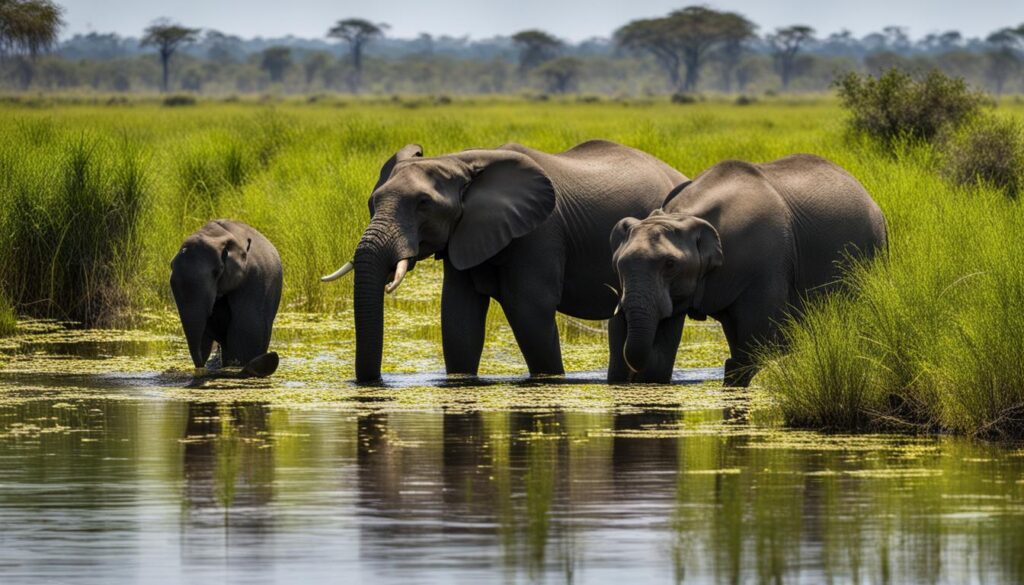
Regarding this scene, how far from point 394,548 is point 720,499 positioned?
160 cm

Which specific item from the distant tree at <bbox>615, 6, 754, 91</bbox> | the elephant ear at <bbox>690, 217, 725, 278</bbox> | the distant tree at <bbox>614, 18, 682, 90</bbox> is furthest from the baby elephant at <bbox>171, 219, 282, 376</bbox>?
the distant tree at <bbox>614, 18, 682, 90</bbox>

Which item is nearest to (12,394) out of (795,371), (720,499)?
(795,371)

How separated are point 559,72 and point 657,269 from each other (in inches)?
4615

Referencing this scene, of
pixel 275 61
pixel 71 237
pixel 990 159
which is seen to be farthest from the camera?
pixel 275 61

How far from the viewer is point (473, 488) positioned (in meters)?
8.32

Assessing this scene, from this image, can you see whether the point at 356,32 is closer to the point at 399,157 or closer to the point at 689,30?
the point at 689,30

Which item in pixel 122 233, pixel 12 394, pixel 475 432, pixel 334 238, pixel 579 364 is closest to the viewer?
pixel 475 432

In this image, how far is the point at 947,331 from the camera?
404 inches

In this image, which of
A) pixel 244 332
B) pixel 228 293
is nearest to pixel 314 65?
pixel 228 293

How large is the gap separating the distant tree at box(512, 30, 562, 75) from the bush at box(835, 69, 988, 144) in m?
110

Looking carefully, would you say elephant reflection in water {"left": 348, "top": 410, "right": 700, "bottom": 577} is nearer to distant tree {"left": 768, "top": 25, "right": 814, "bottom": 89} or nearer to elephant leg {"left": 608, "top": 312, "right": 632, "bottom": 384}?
elephant leg {"left": 608, "top": 312, "right": 632, "bottom": 384}

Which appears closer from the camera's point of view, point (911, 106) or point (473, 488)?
point (473, 488)

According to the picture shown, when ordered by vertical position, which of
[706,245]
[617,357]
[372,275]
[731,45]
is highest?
[731,45]

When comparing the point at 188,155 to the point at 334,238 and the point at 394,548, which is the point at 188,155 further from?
the point at 394,548
